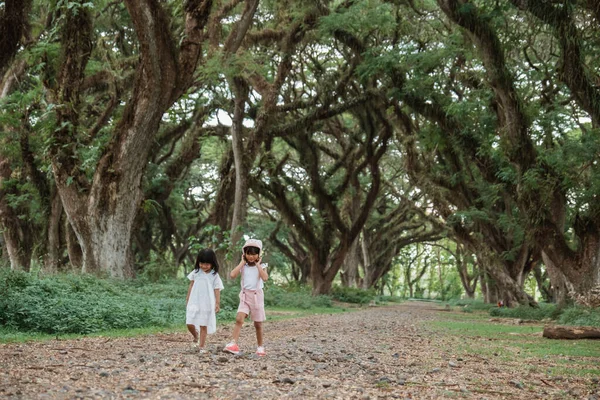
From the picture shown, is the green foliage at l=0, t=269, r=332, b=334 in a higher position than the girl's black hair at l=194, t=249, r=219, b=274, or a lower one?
lower

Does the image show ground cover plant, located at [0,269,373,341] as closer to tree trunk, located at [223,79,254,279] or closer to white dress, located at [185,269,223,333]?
white dress, located at [185,269,223,333]

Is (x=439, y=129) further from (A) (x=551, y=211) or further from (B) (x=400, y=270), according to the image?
(B) (x=400, y=270)

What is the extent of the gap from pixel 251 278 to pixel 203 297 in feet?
2.12

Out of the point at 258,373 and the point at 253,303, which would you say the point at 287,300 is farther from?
the point at 258,373

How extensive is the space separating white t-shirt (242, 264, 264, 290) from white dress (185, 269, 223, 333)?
0.45 meters

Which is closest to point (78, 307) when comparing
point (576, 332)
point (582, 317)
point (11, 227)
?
point (576, 332)

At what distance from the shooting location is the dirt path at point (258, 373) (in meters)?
4.70

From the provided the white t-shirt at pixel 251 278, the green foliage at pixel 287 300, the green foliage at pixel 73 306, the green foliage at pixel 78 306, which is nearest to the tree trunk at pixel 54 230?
the green foliage at pixel 287 300

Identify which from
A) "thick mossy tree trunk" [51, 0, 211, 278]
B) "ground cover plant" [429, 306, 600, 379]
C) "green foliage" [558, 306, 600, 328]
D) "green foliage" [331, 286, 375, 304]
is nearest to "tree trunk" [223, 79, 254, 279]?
"thick mossy tree trunk" [51, 0, 211, 278]

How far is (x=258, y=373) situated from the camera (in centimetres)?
567

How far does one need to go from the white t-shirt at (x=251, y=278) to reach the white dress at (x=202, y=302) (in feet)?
1.49

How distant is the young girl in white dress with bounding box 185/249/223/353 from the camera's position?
7285mm

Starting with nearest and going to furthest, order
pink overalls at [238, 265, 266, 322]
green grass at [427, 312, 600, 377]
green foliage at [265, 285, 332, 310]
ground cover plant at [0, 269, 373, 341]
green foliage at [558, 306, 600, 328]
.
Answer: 1. pink overalls at [238, 265, 266, 322]
2. green grass at [427, 312, 600, 377]
3. ground cover plant at [0, 269, 373, 341]
4. green foliage at [558, 306, 600, 328]
5. green foliage at [265, 285, 332, 310]

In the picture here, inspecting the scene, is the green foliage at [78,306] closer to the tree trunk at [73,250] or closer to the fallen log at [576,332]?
the tree trunk at [73,250]
